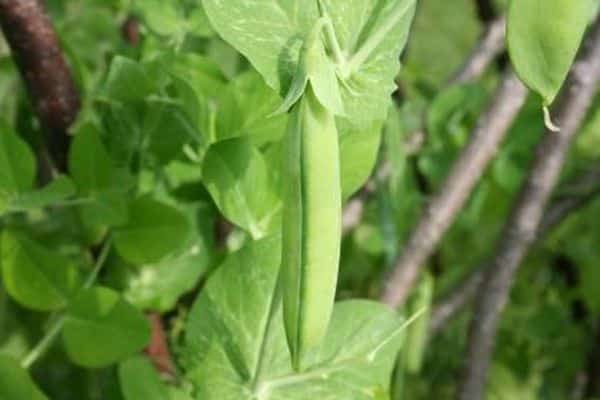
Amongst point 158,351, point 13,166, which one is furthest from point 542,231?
point 13,166

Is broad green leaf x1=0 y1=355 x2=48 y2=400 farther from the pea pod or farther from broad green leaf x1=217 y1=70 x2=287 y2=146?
the pea pod

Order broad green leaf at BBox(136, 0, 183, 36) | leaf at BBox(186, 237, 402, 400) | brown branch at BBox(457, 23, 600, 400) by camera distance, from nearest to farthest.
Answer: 1. leaf at BBox(186, 237, 402, 400)
2. broad green leaf at BBox(136, 0, 183, 36)
3. brown branch at BBox(457, 23, 600, 400)

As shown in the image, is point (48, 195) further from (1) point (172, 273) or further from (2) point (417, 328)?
(2) point (417, 328)

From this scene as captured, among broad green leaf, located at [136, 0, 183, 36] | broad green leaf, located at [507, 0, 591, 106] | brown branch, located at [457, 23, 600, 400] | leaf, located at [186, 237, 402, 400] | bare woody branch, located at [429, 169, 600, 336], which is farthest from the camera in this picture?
bare woody branch, located at [429, 169, 600, 336]

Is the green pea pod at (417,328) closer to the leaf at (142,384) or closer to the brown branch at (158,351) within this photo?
the brown branch at (158,351)

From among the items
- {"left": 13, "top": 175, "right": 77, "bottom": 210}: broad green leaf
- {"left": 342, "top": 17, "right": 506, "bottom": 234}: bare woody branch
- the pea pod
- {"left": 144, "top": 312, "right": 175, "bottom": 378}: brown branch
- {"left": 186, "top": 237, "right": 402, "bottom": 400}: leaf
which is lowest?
{"left": 144, "top": 312, "right": 175, "bottom": 378}: brown branch

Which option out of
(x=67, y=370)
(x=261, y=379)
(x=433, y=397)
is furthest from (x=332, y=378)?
(x=433, y=397)

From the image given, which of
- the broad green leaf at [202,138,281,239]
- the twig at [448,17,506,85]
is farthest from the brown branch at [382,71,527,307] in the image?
the broad green leaf at [202,138,281,239]

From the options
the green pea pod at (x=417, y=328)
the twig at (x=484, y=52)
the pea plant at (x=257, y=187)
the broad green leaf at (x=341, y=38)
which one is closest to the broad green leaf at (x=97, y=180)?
the pea plant at (x=257, y=187)
